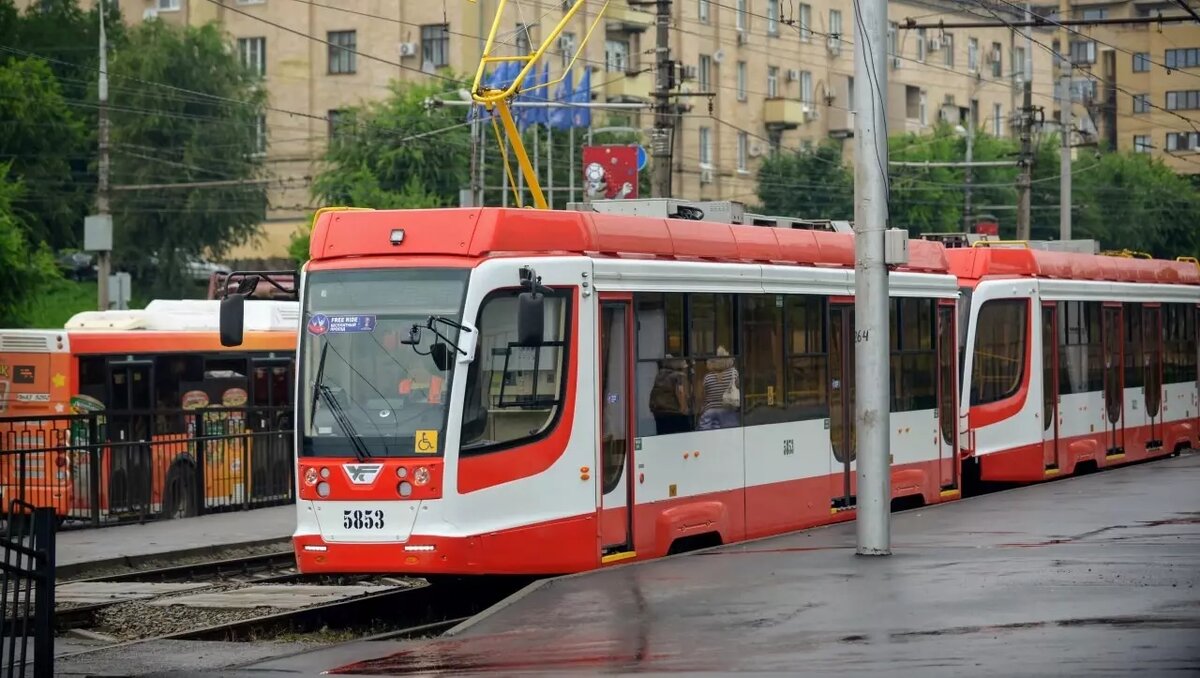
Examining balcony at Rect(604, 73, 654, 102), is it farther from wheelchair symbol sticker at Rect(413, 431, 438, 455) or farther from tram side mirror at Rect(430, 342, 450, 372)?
wheelchair symbol sticker at Rect(413, 431, 438, 455)

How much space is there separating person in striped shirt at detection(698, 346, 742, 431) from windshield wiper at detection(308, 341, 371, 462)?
352 cm

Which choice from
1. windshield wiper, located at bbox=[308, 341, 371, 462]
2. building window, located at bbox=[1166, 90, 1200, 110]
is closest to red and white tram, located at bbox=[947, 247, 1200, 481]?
windshield wiper, located at bbox=[308, 341, 371, 462]

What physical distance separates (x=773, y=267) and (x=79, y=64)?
59.6 metres

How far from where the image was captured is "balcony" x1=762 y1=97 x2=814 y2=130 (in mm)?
74062

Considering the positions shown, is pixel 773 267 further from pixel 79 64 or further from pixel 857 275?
pixel 79 64

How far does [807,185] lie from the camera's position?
69.6m

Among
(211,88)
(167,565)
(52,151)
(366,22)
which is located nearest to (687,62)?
(366,22)

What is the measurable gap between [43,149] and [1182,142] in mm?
63871

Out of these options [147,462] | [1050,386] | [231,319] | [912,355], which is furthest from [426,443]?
[1050,386]

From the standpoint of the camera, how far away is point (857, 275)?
1493cm

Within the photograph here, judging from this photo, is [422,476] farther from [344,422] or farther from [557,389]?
[557,389]

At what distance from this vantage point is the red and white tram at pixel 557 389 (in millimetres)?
14219

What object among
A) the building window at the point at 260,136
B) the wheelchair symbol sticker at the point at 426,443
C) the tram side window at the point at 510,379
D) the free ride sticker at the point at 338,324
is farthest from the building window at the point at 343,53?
the wheelchair symbol sticker at the point at 426,443

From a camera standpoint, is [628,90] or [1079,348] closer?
[1079,348]
